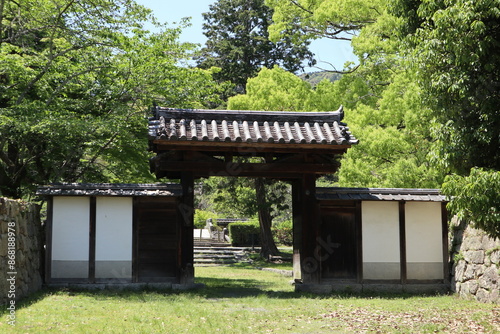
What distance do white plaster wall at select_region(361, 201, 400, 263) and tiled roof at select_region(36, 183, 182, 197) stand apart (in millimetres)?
4813

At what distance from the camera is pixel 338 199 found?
44.3 ft

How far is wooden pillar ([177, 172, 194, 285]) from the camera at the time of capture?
1310 centimetres

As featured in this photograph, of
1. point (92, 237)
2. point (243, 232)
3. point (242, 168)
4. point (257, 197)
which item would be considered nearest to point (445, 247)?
point (242, 168)

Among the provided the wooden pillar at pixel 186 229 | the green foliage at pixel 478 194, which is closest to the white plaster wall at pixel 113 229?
the wooden pillar at pixel 186 229

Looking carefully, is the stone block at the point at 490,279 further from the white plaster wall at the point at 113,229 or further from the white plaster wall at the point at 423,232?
the white plaster wall at the point at 113,229

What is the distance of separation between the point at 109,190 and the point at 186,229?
2.11 metres

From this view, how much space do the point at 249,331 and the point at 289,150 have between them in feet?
18.2

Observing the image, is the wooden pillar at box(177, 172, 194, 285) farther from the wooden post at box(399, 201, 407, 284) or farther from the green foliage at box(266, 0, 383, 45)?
the green foliage at box(266, 0, 383, 45)

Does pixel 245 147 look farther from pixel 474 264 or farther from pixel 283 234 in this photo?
pixel 283 234

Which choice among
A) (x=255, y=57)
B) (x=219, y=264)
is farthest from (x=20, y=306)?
(x=255, y=57)

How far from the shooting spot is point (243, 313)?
10070mm

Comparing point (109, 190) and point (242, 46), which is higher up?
point (242, 46)

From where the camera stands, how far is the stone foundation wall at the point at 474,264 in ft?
37.8

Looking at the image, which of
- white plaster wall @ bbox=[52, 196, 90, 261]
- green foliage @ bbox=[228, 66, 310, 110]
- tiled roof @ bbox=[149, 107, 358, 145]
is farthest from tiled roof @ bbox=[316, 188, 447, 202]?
green foliage @ bbox=[228, 66, 310, 110]
